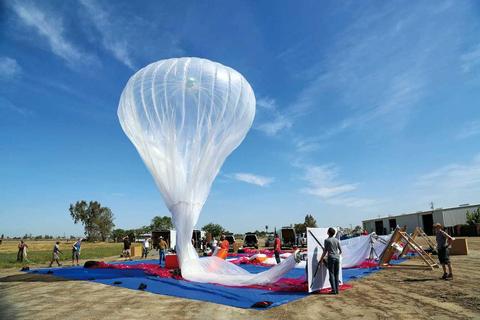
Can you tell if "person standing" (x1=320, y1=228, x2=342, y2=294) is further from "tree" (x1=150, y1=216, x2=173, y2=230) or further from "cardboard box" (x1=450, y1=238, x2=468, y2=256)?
"tree" (x1=150, y1=216, x2=173, y2=230)

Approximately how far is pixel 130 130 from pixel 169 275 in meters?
4.77

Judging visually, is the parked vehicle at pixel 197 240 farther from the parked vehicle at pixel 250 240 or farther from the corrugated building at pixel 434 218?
the corrugated building at pixel 434 218

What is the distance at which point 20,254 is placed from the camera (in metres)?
21.0

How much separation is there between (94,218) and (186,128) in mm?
95304

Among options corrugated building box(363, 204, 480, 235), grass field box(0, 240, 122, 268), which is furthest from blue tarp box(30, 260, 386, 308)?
corrugated building box(363, 204, 480, 235)

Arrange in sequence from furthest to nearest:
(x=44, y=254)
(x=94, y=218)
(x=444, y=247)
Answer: (x=94, y=218)
(x=44, y=254)
(x=444, y=247)

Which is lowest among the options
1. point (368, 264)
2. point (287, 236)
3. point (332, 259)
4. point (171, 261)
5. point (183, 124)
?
point (368, 264)

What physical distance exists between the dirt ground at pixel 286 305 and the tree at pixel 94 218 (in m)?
91.8

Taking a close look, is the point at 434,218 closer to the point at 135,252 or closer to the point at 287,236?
the point at 287,236

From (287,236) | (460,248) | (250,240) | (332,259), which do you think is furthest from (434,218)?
(332,259)

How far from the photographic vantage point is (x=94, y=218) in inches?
3738

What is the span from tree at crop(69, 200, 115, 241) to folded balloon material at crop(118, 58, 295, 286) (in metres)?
93.0

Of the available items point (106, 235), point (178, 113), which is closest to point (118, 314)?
point (178, 113)

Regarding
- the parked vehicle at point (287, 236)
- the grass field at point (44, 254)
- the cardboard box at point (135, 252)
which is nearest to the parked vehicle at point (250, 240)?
the parked vehicle at point (287, 236)
